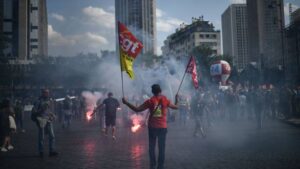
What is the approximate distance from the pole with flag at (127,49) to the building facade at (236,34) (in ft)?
555

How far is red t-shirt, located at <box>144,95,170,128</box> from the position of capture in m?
6.56

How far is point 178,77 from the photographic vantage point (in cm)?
3628

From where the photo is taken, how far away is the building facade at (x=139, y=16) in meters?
31.1

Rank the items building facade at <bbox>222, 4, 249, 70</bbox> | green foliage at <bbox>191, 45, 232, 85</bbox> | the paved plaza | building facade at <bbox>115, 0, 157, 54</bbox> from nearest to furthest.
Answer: the paved plaza, building facade at <bbox>115, 0, 157, 54</bbox>, green foliage at <bbox>191, 45, 232, 85</bbox>, building facade at <bbox>222, 4, 249, 70</bbox>

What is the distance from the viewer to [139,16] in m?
34.6

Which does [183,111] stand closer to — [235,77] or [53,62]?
[53,62]

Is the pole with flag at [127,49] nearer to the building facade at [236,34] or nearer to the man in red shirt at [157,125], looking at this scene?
the man in red shirt at [157,125]

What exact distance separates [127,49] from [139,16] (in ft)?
88.3

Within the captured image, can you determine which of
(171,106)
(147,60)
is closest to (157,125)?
(171,106)

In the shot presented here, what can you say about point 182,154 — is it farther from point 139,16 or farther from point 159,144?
point 139,16

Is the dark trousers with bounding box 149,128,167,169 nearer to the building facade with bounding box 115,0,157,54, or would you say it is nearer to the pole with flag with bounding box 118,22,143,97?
the pole with flag with bounding box 118,22,143,97

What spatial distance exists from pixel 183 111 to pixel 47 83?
45993 millimetres

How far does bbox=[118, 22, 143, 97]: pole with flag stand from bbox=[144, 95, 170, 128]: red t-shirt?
176cm

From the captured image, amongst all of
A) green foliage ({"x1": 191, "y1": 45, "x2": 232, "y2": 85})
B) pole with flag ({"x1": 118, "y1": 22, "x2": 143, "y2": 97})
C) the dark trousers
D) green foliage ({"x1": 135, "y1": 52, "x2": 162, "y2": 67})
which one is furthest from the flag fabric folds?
green foliage ({"x1": 191, "y1": 45, "x2": 232, "y2": 85})
